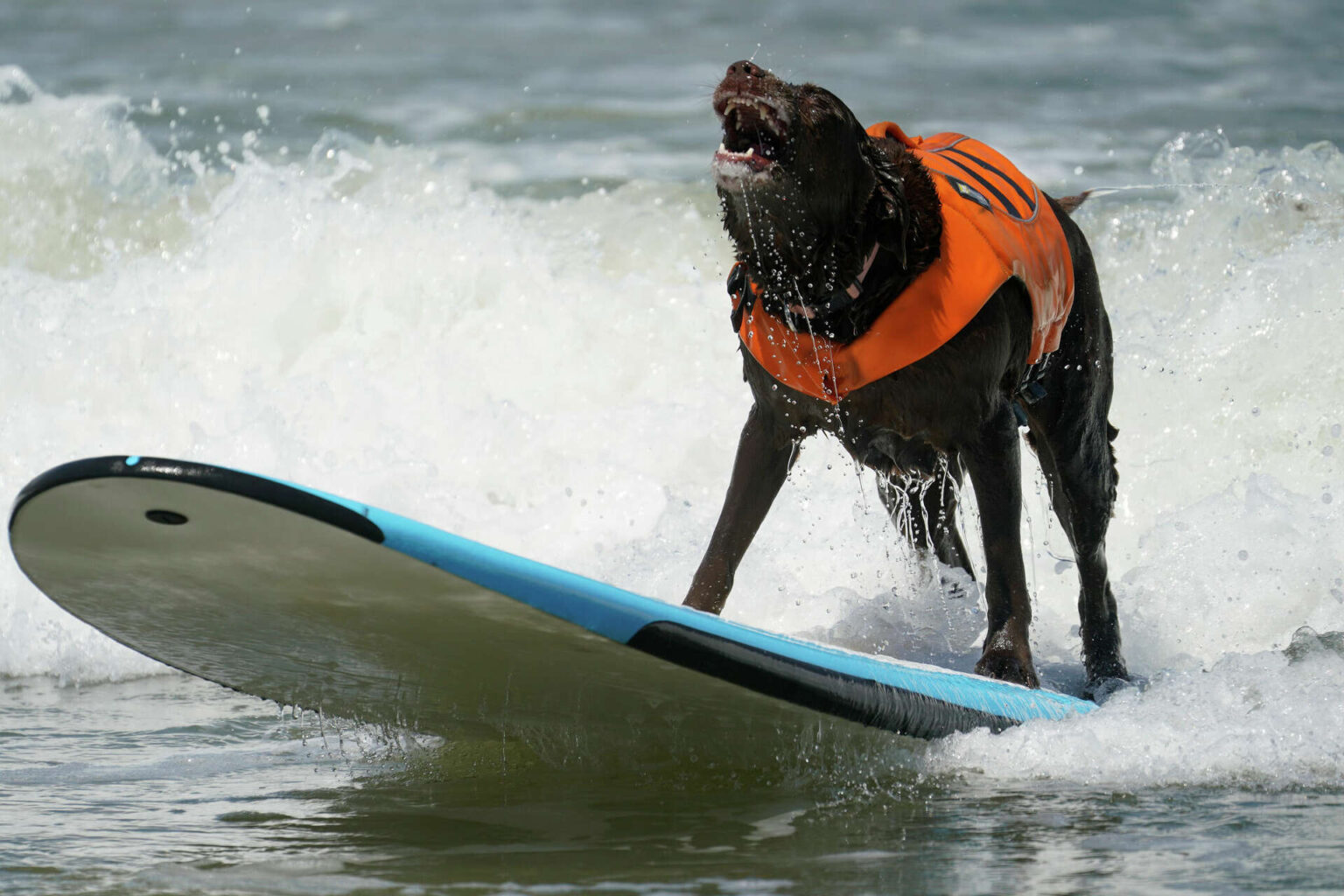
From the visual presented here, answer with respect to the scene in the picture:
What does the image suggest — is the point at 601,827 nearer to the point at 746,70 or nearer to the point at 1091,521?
the point at 746,70

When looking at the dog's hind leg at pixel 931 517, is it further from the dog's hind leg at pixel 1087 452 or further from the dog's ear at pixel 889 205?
the dog's ear at pixel 889 205

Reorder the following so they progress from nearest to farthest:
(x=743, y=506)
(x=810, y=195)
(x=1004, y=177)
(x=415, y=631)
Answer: (x=415, y=631) < (x=810, y=195) < (x=743, y=506) < (x=1004, y=177)

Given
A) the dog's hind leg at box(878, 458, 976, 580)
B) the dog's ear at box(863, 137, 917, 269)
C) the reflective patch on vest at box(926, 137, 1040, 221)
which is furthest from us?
the dog's hind leg at box(878, 458, 976, 580)

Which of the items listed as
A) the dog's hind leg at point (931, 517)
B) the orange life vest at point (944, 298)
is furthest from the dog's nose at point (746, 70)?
the dog's hind leg at point (931, 517)

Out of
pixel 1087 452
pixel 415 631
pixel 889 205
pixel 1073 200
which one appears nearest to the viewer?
pixel 415 631

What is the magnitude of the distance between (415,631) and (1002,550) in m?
1.59

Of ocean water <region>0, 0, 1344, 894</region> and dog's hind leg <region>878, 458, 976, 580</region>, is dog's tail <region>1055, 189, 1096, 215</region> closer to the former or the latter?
dog's hind leg <region>878, 458, 976, 580</region>

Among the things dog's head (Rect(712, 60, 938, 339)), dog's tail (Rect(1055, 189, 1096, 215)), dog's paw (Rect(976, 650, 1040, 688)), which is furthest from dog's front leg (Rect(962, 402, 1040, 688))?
dog's tail (Rect(1055, 189, 1096, 215))

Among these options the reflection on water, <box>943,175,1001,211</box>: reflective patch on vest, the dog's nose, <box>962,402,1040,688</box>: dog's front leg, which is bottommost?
the reflection on water

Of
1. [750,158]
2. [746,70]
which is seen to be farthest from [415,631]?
[746,70]

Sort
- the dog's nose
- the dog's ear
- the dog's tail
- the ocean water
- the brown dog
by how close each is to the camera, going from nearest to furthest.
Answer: the ocean water
the dog's nose
the brown dog
the dog's ear
the dog's tail

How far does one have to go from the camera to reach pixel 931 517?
4.70m

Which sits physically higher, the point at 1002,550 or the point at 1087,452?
the point at 1087,452

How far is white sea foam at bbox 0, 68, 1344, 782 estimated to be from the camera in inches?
213
